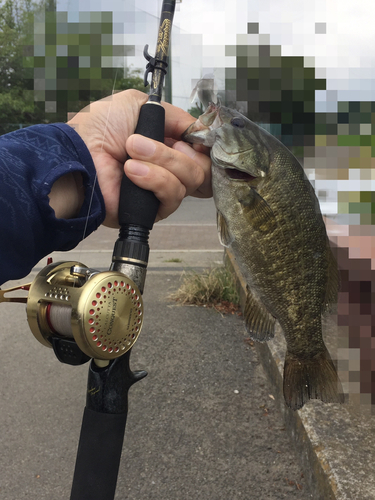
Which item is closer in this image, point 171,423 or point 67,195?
point 67,195

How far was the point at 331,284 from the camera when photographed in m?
1.42

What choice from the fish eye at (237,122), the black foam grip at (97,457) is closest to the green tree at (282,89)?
the fish eye at (237,122)

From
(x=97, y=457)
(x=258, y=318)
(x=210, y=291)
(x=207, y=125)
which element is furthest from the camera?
(x=210, y=291)

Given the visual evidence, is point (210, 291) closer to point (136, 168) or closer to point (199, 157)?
point (199, 157)

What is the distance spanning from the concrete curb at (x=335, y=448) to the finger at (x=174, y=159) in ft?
4.88

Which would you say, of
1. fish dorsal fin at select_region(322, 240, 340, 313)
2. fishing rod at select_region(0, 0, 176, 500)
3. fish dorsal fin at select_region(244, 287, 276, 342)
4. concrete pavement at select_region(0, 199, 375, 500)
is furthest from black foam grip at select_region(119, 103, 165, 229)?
concrete pavement at select_region(0, 199, 375, 500)

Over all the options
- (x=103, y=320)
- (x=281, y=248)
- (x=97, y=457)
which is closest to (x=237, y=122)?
(x=281, y=248)

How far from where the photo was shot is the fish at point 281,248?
4.39 ft

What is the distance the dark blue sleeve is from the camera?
4.36ft

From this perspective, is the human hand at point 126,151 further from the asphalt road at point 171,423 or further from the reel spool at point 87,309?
the asphalt road at point 171,423

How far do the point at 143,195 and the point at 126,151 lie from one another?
215 mm

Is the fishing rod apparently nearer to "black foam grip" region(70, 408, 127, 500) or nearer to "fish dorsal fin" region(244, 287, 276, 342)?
"black foam grip" region(70, 408, 127, 500)

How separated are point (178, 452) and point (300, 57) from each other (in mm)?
2636

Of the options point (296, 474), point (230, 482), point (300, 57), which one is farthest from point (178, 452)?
point (300, 57)
